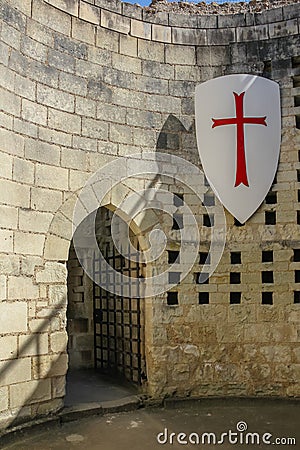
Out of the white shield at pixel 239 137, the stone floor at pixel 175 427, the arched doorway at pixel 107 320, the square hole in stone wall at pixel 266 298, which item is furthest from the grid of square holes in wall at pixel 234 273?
the stone floor at pixel 175 427

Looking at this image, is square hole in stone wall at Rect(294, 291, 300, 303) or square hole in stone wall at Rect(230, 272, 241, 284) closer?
square hole in stone wall at Rect(294, 291, 300, 303)

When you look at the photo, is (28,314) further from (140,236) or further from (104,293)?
(104,293)

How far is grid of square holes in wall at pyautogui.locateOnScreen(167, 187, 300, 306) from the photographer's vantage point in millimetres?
5246

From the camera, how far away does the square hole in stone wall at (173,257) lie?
529cm

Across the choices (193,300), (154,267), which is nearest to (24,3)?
(154,267)

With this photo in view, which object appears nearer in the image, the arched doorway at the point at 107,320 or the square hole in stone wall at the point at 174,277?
the square hole in stone wall at the point at 174,277

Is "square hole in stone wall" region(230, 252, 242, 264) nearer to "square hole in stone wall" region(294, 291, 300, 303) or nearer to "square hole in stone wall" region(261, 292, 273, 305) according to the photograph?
"square hole in stone wall" region(261, 292, 273, 305)

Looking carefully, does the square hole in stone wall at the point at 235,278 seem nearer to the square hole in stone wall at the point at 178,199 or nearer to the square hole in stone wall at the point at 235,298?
the square hole in stone wall at the point at 235,298

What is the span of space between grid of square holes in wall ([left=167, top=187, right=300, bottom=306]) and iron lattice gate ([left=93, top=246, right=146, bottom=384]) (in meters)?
0.40

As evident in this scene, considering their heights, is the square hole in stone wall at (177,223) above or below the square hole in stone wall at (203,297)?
above

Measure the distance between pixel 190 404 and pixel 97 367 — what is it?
190 cm

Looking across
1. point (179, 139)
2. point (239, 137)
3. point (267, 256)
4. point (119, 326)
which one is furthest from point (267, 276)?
point (119, 326)

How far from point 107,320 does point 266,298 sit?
6.65 feet

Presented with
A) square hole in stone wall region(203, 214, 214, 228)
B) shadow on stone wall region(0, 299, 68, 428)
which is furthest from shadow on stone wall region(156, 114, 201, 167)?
shadow on stone wall region(0, 299, 68, 428)
